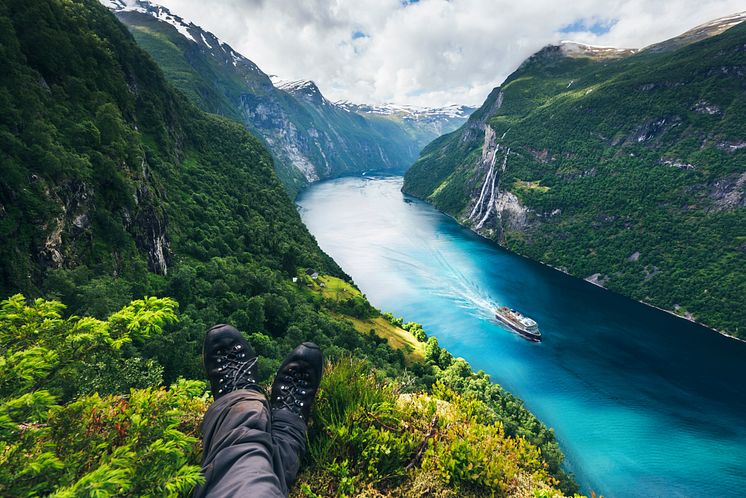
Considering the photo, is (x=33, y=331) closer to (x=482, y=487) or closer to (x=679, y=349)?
(x=482, y=487)

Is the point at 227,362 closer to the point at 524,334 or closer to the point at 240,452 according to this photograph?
the point at 240,452

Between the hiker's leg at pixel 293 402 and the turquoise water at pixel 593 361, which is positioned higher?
the hiker's leg at pixel 293 402


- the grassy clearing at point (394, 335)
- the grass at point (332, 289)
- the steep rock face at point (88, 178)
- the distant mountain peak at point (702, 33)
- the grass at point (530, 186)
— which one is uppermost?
the distant mountain peak at point (702, 33)

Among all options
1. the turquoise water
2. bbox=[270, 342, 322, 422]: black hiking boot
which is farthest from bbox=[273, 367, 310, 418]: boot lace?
the turquoise water

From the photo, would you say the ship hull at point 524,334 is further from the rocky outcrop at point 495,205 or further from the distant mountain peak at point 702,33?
the distant mountain peak at point 702,33

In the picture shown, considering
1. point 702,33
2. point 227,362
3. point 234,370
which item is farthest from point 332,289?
point 702,33

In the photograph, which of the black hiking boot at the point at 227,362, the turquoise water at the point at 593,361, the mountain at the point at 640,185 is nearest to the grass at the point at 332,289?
the turquoise water at the point at 593,361

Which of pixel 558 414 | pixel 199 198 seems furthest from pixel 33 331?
pixel 199 198
